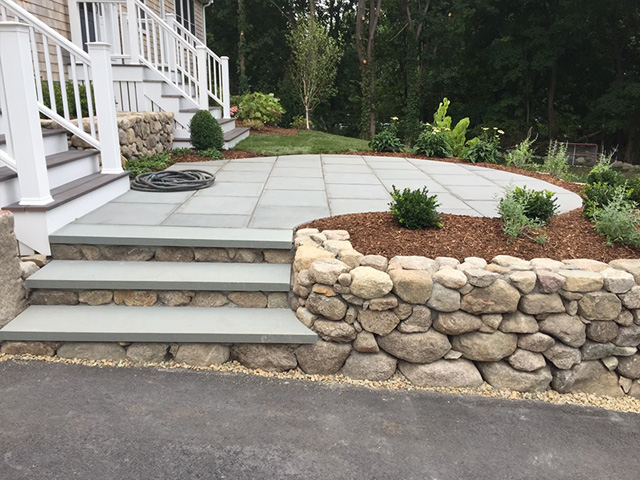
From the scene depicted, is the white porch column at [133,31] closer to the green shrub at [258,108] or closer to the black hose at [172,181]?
the black hose at [172,181]

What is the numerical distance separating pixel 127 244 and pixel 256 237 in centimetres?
93

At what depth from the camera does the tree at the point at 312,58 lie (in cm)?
1406

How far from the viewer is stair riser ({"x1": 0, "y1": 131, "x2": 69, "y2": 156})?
4766 millimetres

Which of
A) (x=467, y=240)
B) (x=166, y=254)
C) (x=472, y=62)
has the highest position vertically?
(x=472, y=62)

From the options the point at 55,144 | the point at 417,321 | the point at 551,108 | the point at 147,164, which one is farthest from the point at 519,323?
the point at 551,108

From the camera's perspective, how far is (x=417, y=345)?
306 cm

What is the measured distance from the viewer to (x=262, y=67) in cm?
2355

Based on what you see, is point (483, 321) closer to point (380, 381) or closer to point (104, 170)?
point (380, 381)

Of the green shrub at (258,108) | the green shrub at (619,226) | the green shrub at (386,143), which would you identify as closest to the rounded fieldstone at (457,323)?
the green shrub at (619,226)

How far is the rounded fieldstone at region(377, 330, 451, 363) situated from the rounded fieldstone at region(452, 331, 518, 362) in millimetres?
143

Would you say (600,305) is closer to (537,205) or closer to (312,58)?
(537,205)

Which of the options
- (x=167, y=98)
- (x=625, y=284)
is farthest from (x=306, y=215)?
(x=167, y=98)

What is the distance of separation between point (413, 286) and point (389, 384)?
0.64 meters

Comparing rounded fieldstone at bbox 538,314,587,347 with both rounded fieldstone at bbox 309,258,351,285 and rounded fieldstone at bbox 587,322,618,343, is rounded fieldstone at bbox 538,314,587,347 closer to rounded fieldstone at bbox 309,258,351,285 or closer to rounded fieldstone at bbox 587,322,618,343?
rounded fieldstone at bbox 587,322,618,343
